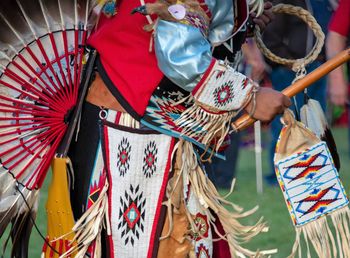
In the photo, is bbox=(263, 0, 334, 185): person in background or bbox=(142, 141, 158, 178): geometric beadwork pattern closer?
bbox=(142, 141, 158, 178): geometric beadwork pattern

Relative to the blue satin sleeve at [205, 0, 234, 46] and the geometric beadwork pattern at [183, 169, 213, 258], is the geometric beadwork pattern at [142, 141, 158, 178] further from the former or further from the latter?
the blue satin sleeve at [205, 0, 234, 46]

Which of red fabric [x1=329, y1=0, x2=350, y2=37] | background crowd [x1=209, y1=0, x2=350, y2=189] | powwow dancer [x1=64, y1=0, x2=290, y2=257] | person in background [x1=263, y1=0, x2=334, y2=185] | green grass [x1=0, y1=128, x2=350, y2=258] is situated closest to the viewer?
powwow dancer [x1=64, y1=0, x2=290, y2=257]

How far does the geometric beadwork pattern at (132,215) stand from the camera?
3258mm

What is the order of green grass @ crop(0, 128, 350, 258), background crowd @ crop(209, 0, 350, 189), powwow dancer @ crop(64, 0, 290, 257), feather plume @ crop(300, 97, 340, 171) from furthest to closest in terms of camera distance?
green grass @ crop(0, 128, 350, 258)
background crowd @ crop(209, 0, 350, 189)
feather plume @ crop(300, 97, 340, 171)
powwow dancer @ crop(64, 0, 290, 257)

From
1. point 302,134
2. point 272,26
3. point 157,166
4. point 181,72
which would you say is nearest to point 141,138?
point 157,166

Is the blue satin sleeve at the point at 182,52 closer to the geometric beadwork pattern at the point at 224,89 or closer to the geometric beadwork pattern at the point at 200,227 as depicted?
the geometric beadwork pattern at the point at 224,89

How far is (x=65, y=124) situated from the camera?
3426 mm

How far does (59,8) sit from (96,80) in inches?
11.8

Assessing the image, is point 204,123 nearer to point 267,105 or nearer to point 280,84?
point 267,105

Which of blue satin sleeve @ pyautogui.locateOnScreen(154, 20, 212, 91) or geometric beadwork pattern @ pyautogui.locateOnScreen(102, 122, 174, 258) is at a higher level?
blue satin sleeve @ pyautogui.locateOnScreen(154, 20, 212, 91)

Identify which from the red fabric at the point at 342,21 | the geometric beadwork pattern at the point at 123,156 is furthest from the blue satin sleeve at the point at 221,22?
the red fabric at the point at 342,21

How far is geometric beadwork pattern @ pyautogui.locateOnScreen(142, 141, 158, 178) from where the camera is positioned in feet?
10.7

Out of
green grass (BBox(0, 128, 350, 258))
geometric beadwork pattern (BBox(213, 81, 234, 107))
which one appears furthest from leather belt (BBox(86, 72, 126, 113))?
green grass (BBox(0, 128, 350, 258))

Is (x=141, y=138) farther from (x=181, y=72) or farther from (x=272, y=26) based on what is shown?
(x=272, y=26)
